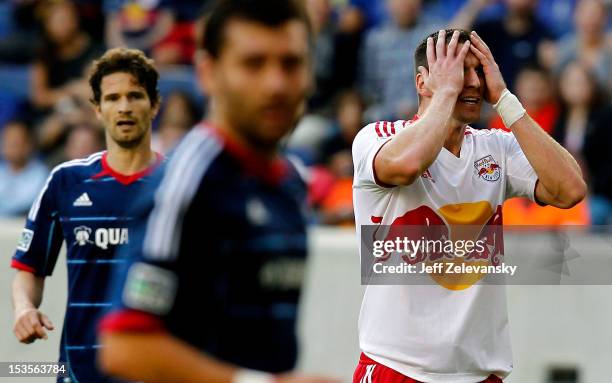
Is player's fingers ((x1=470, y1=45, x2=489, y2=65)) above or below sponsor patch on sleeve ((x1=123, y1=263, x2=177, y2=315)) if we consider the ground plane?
above

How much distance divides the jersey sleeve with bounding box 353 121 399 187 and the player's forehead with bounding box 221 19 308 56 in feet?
5.29

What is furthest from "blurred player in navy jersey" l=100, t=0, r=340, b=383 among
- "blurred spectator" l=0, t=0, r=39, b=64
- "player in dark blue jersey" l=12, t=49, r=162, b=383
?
"blurred spectator" l=0, t=0, r=39, b=64

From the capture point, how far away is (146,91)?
5.29 m

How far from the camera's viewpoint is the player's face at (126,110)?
17.1ft

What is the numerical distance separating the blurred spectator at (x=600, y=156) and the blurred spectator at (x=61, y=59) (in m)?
5.62

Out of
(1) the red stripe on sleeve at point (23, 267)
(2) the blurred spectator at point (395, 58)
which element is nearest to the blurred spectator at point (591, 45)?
(2) the blurred spectator at point (395, 58)

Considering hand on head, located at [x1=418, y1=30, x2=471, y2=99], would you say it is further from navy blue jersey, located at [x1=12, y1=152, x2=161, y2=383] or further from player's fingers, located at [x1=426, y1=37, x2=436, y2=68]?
navy blue jersey, located at [x1=12, y1=152, x2=161, y2=383]

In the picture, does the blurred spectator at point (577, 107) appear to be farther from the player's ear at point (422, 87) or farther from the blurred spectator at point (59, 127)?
the player's ear at point (422, 87)

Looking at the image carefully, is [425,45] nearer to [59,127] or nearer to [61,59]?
[59,127]

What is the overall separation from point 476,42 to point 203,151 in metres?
2.05

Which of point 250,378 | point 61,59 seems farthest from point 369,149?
point 61,59

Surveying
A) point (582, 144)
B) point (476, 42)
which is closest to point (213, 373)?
point (476, 42)

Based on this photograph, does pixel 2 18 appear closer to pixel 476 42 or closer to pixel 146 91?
pixel 146 91

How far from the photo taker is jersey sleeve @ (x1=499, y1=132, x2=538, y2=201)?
486cm
